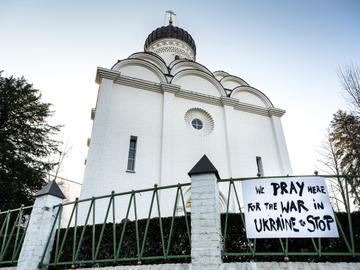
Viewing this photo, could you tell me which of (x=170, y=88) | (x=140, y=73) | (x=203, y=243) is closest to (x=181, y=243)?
(x=203, y=243)

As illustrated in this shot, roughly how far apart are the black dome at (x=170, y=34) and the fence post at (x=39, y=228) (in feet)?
51.0

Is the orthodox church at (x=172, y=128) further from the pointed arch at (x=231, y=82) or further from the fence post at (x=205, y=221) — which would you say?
the fence post at (x=205, y=221)

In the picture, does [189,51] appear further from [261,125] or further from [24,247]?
[24,247]

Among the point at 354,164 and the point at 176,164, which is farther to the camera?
the point at 354,164

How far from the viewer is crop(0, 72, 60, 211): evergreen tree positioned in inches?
475

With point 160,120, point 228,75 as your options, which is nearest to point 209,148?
point 160,120

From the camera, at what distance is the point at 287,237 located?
4.10 m

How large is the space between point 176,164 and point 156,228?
672cm

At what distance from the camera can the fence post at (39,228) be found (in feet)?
17.9

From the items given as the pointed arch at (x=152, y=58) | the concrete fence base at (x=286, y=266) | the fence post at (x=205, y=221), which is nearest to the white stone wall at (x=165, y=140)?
the pointed arch at (x=152, y=58)

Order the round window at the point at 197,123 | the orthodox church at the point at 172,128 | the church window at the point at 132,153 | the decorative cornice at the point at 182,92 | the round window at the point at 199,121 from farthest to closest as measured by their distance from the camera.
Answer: the round window at the point at 197,123
the round window at the point at 199,121
the decorative cornice at the point at 182,92
the church window at the point at 132,153
the orthodox church at the point at 172,128

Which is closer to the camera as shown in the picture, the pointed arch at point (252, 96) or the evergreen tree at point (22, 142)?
the evergreen tree at point (22, 142)

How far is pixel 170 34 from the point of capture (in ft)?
62.1

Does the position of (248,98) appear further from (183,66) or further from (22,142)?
(22,142)
